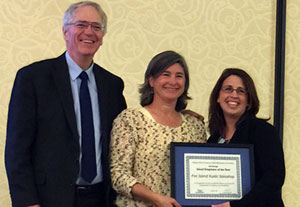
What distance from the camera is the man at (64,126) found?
6.36ft

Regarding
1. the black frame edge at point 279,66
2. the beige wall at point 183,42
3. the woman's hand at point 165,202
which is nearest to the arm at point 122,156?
the woman's hand at point 165,202

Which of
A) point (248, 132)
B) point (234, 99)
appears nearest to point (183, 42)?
point (234, 99)

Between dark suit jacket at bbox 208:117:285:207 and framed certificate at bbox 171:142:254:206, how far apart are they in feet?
0.13

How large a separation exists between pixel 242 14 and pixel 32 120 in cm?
162

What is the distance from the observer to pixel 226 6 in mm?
3080

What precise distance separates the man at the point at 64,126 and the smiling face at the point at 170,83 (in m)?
0.21

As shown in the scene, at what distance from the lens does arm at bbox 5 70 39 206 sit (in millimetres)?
1914

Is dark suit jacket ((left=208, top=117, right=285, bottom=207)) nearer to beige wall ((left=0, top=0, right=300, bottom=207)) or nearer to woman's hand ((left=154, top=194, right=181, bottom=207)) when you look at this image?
woman's hand ((left=154, top=194, right=181, bottom=207))

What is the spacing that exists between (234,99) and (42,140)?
79 centimetres

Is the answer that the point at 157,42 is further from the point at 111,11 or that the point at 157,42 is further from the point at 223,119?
the point at 223,119

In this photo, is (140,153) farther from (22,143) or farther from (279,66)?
→ (279,66)

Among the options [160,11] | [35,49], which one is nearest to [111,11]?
[160,11]

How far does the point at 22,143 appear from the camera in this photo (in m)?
1.93

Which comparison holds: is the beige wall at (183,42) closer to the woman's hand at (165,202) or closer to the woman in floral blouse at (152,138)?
the woman in floral blouse at (152,138)
